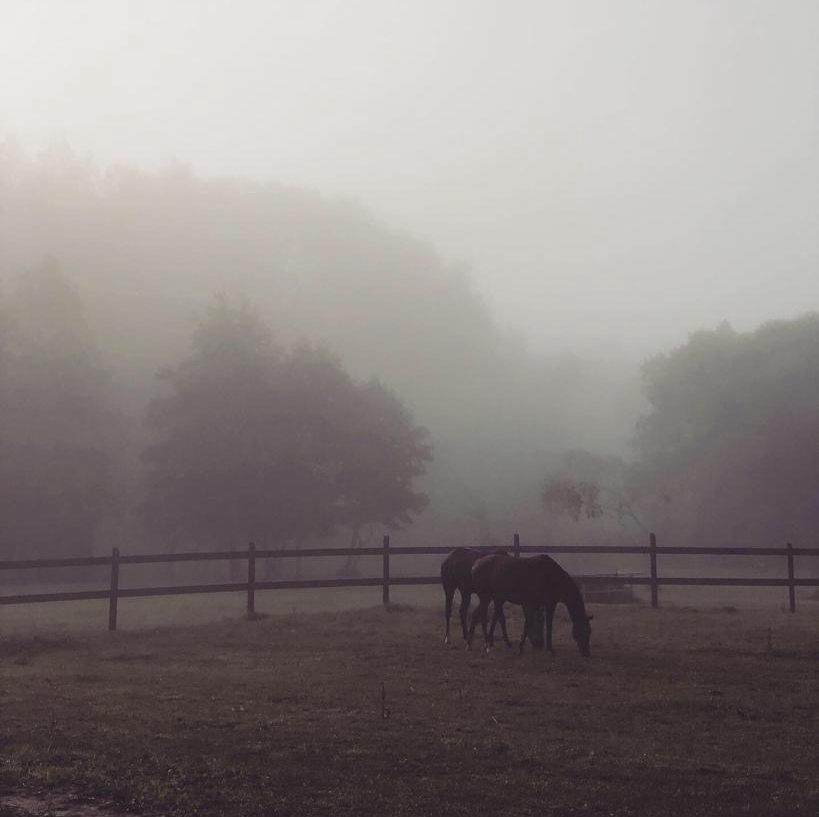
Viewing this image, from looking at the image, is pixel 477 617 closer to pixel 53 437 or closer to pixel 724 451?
pixel 53 437

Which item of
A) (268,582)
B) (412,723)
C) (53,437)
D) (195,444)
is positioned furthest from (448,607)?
(53,437)

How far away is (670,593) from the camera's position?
104ft

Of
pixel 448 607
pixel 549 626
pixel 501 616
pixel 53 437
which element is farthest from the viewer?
pixel 53 437

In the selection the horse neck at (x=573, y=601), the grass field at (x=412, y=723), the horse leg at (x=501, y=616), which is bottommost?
the grass field at (x=412, y=723)

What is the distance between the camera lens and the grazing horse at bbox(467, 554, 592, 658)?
45.9 ft

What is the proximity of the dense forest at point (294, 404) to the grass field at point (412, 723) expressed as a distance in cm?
2326

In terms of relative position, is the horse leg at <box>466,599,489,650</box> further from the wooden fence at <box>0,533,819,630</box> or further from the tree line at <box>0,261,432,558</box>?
the tree line at <box>0,261,432,558</box>

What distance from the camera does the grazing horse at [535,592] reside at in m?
14.0

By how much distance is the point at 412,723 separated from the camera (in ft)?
29.5

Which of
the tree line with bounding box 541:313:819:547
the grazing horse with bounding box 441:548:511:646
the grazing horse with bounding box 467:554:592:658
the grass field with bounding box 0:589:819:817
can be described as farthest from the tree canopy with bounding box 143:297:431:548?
the grazing horse with bounding box 467:554:592:658

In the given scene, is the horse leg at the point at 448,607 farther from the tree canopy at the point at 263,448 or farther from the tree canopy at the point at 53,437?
the tree canopy at the point at 53,437

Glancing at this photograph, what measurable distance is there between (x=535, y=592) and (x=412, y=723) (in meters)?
→ 5.59

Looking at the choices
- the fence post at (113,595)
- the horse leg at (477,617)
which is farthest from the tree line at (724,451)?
the horse leg at (477,617)

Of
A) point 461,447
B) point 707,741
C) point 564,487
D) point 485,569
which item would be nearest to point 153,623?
point 485,569
